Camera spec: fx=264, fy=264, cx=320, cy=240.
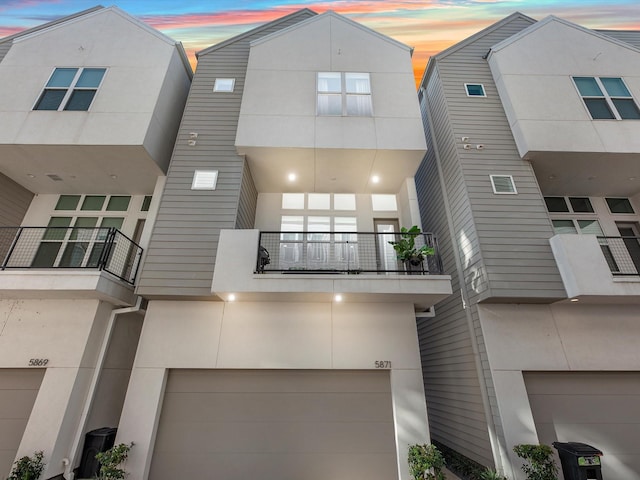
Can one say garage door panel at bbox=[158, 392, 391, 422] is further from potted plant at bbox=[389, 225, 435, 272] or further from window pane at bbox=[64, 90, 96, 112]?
window pane at bbox=[64, 90, 96, 112]

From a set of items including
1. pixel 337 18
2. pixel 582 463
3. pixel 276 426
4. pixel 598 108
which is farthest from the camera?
pixel 337 18

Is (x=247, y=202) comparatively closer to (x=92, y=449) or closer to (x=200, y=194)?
(x=200, y=194)

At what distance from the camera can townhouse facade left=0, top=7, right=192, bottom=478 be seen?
4.96 metres

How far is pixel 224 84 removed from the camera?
7547mm

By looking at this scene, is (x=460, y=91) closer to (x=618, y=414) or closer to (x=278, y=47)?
(x=278, y=47)

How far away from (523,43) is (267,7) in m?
8.85

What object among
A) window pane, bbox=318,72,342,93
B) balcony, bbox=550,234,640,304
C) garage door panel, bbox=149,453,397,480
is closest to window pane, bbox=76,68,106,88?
window pane, bbox=318,72,342,93

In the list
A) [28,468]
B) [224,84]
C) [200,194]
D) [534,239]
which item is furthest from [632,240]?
[28,468]

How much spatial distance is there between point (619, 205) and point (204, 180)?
444 inches

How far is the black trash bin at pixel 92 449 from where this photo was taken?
475 cm

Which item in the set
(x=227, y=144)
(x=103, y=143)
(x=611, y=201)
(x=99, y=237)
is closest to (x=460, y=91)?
(x=611, y=201)

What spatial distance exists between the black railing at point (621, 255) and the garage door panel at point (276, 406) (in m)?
6.51

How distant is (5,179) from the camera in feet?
22.6

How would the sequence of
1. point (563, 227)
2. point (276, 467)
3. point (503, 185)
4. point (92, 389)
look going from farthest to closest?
point (563, 227), point (503, 185), point (92, 389), point (276, 467)
